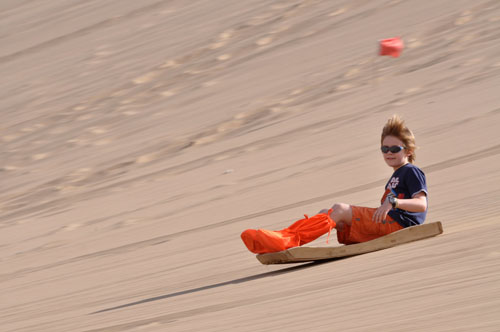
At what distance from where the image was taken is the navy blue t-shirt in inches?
164

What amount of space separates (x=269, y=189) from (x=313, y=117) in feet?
7.02

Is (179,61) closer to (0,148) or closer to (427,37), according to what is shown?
(0,148)

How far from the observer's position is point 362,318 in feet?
10.1

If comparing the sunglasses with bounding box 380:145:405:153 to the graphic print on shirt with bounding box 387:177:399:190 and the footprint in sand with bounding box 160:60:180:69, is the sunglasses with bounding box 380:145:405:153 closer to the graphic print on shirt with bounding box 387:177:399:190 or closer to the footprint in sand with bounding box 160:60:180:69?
the graphic print on shirt with bounding box 387:177:399:190

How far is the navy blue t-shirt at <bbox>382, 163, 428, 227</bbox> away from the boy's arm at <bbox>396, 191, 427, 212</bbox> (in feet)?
0.07

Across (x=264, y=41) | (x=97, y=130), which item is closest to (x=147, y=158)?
(x=97, y=130)

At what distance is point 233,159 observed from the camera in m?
8.12

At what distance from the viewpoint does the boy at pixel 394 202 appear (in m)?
4.13

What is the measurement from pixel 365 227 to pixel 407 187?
29cm

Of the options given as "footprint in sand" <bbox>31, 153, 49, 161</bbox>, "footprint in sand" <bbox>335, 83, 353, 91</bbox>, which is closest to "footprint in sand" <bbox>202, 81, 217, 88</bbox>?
"footprint in sand" <bbox>335, 83, 353, 91</bbox>

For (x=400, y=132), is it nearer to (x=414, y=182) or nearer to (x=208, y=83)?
(x=414, y=182)

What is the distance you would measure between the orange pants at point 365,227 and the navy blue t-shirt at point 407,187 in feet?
0.14

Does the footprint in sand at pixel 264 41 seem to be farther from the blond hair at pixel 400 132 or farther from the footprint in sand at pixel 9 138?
the blond hair at pixel 400 132

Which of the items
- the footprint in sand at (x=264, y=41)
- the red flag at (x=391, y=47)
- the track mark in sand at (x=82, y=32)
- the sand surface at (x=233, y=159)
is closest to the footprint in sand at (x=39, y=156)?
the sand surface at (x=233, y=159)
